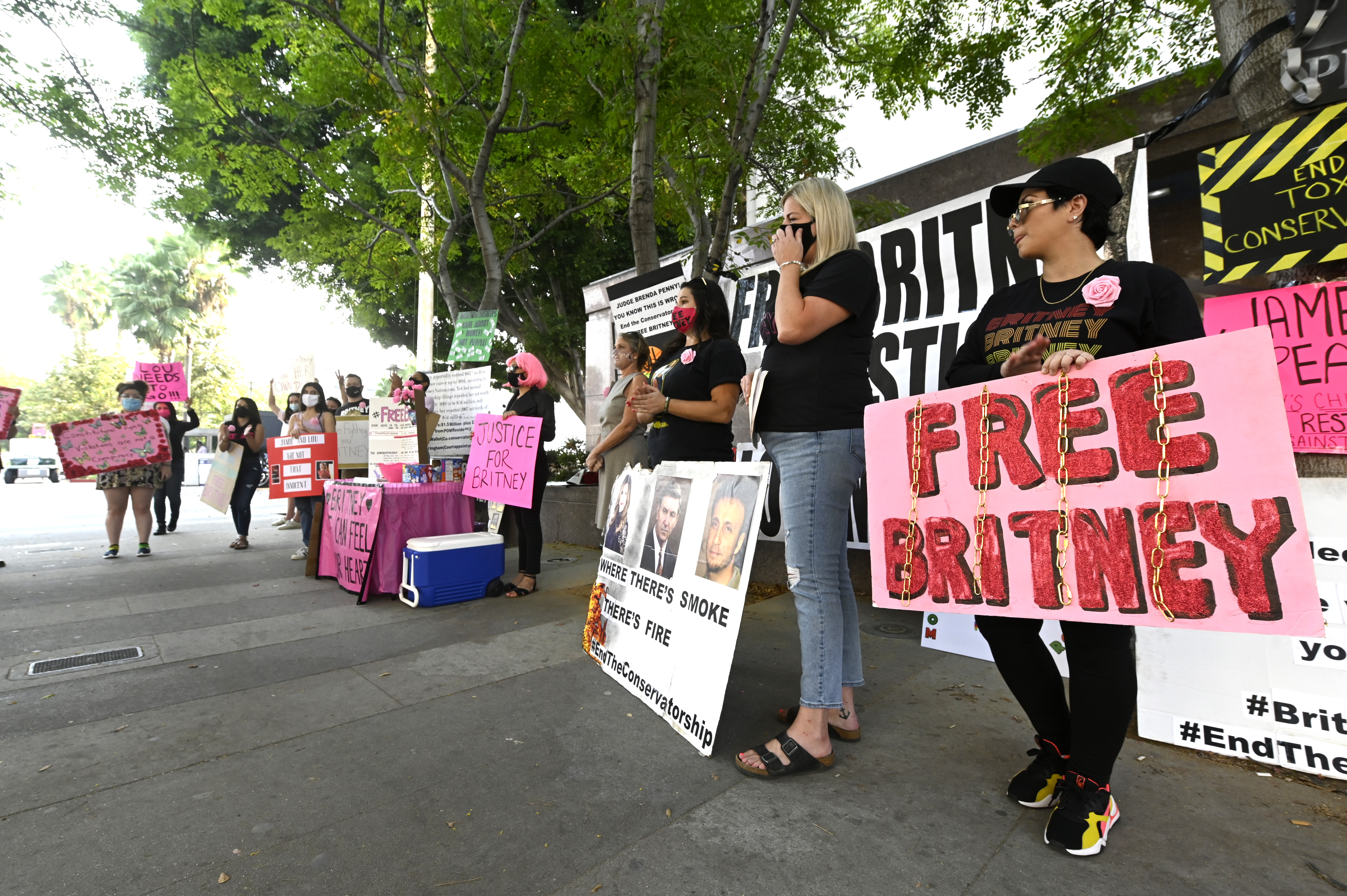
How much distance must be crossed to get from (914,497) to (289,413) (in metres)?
9.17

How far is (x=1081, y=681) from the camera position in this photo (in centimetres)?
179

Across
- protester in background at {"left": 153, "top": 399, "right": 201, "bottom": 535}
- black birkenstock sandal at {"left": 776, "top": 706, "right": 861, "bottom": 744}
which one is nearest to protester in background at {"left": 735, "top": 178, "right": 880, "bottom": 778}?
black birkenstock sandal at {"left": 776, "top": 706, "right": 861, "bottom": 744}

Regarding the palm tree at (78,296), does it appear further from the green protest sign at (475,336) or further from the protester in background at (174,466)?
the green protest sign at (475,336)

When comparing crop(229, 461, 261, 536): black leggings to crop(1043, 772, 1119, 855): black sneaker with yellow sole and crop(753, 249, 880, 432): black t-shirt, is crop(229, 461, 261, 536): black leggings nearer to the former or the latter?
crop(753, 249, 880, 432): black t-shirt

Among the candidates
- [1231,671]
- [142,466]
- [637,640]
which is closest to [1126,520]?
[1231,671]

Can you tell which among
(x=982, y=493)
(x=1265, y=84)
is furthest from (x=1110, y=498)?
(x=1265, y=84)

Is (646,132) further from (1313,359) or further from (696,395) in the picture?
(1313,359)

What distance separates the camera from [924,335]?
4.30 metres

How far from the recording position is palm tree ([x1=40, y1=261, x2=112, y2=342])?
182 ft

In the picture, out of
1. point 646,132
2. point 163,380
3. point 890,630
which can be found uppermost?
point 646,132

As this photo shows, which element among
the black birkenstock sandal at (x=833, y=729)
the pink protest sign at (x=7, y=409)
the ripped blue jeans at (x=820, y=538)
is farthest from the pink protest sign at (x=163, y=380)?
the ripped blue jeans at (x=820, y=538)

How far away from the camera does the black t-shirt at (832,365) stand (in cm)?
227

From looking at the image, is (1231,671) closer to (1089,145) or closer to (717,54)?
(717,54)

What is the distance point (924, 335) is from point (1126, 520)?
9.30ft
